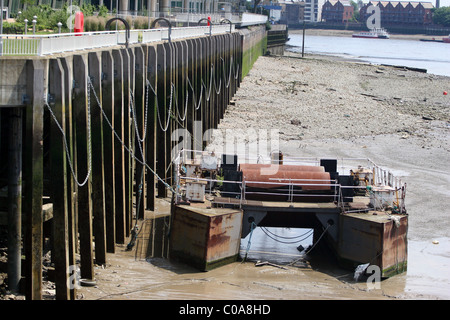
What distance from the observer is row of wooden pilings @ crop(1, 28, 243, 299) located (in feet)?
42.6

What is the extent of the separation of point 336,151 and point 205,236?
1623 centimetres

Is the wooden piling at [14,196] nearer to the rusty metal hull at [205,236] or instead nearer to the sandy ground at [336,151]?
the sandy ground at [336,151]

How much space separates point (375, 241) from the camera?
56.0 feet

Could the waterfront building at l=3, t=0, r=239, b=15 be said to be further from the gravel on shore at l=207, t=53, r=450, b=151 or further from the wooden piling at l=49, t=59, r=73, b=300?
the wooden piling at l=49, t=59, r=73, b=300

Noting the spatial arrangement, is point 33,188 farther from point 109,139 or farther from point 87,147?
point 109,139

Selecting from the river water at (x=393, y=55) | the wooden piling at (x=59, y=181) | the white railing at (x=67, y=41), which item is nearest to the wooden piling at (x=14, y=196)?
the wooden piling at (x=59, y=181)

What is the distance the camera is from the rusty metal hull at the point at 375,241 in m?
17.0

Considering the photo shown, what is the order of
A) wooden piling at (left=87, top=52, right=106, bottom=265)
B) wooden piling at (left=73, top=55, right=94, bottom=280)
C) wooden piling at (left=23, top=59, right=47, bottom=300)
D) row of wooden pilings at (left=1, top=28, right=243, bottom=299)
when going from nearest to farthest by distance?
wooden piling at (left=23, top=59, right=47, bottom=300) < row of wooden pilings at (left=1, top=28, right=243, bottom=299) < wooden piling at (left=73, top=55, right=94, bottom=280) < wooden piling at (left=87, top=52, right=106, bottom=265)

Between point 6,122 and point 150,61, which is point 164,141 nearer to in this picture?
point 150,61

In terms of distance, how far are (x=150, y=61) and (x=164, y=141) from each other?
2.72 meters

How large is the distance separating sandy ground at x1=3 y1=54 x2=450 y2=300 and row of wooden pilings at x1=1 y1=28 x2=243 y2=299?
1.05 m

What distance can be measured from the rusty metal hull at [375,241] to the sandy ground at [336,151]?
13.7 inches
